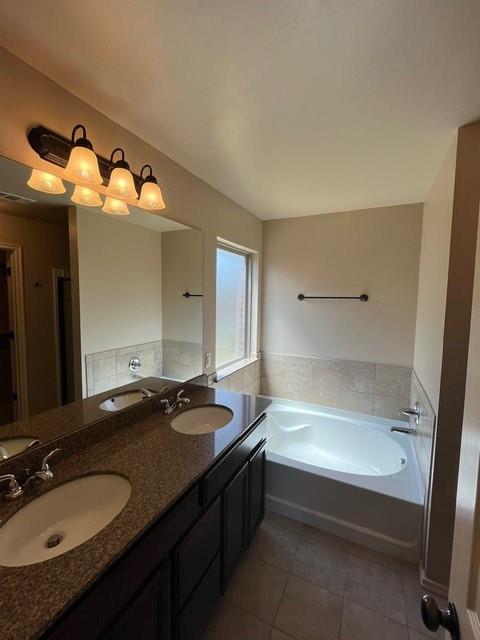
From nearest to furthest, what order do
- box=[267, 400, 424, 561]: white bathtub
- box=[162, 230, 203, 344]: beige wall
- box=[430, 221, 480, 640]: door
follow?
box=[430, 221, 480, 640]: door, box=[267, 400, 424, 561]: white bathtub, box=[162, 230, 203, 344]: beige wall

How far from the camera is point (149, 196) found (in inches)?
57.6

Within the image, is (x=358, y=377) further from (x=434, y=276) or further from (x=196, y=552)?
(x=196, y=552)

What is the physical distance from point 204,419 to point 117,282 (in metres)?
0.96

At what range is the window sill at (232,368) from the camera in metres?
2.47

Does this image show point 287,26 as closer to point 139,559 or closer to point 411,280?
point 139,559

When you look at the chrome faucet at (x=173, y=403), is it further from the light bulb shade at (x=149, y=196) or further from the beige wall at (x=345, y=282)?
the beige wall at (x=345, y=282)

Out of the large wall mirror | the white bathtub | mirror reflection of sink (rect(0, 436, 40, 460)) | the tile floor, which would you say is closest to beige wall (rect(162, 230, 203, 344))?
the large wall mirror

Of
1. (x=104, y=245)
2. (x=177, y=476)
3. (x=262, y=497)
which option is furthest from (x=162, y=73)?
(x=262, y=497)

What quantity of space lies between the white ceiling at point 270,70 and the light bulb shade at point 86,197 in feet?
1.21

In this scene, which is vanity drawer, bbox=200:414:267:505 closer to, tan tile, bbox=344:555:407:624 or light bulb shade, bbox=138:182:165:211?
tan tile, bbox=344:555:407:624

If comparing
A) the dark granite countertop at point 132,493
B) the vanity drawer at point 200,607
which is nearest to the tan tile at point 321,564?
the vanity drawer at point 200,607

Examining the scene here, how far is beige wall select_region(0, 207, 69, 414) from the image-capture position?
42.9 inches

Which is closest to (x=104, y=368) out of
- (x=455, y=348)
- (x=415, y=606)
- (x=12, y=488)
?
(x=12, y=488)

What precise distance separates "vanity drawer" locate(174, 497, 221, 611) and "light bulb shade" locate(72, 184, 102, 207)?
146 centimetres
